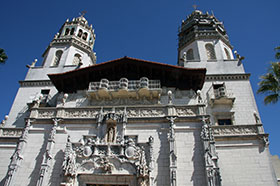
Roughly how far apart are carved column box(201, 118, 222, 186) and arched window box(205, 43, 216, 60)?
1123 cm

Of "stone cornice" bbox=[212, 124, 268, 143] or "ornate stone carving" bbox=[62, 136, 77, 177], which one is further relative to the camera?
"stone cornice" bbox=[212, 124, 268, 143]

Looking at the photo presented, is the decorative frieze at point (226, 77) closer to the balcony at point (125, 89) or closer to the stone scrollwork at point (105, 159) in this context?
the balcony at point (125, 89)

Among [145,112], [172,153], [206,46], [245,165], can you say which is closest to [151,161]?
[172,153]

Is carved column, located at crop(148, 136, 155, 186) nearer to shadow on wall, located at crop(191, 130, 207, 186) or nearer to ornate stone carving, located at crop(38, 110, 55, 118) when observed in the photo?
shadow on wall, located at crop(191, 130, 207, 186)

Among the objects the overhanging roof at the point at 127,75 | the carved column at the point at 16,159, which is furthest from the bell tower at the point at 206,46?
the carved column at the point at 16,159

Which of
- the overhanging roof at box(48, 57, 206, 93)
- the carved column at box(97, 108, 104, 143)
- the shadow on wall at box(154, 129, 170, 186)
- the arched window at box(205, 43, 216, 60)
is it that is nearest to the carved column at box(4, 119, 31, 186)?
the overhanging roof at box(48, 57, 206, 93)

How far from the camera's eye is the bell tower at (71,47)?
87.3 feet

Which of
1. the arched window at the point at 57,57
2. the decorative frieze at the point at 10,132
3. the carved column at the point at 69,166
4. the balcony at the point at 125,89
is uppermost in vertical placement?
the arched window at the point at 57,57

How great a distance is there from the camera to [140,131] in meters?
16.3

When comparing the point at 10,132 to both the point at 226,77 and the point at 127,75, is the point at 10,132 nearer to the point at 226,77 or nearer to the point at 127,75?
the point at 127,75

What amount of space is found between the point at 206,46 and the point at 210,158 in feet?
51.3

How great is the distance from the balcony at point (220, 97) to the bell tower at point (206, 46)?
2.73 m

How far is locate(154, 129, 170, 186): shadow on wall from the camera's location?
14.1 metres

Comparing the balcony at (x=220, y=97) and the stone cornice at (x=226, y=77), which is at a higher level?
the stone cornice at (x=226, y=77)
